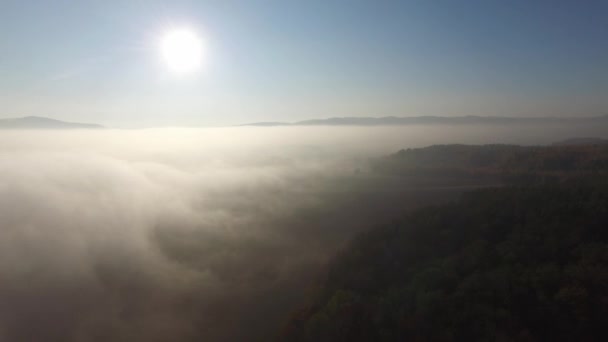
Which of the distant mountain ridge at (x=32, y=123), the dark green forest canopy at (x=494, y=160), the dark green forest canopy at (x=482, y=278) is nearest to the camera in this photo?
the dark green forest canopy at (x=482, y=278)

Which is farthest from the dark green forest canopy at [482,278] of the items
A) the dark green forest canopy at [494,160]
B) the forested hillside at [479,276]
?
the dark green forest canopy at [494,160]

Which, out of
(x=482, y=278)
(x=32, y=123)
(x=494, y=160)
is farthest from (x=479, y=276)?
(x=32, y=123)

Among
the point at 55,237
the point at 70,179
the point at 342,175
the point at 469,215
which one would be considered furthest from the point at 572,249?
the point at 70,179

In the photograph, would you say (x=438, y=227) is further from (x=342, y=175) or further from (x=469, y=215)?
(x=342, y=175)

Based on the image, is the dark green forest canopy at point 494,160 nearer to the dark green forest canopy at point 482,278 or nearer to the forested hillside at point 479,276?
the forested hillside at point 479,276

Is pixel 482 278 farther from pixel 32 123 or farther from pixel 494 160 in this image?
pixel 32 123

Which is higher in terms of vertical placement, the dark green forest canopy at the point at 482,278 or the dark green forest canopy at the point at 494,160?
the dark green forest canopy at the point at 494,160

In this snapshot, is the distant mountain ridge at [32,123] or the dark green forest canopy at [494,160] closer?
the dark green forest canopy at [494,160]

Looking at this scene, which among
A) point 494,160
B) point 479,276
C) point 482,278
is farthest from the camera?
point 494,160

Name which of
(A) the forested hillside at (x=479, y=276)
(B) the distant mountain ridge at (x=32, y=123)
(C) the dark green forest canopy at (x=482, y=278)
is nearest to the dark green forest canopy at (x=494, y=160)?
(A) the forested hillside at (x=479, y=276)

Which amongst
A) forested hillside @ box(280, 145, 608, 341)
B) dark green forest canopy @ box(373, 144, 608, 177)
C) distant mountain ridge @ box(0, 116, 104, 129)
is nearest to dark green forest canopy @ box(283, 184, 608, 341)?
forested hillside @ box(280, 145, 608, 341)

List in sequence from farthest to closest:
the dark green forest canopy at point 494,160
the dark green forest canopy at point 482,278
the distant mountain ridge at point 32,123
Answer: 1. the distant mountain ridge at point 32,123
2. the dark green forest canopy at point 494,160
3. the dark green forest canopy at point 482,278
